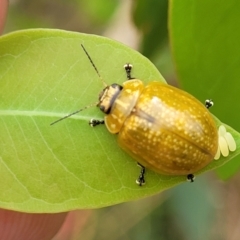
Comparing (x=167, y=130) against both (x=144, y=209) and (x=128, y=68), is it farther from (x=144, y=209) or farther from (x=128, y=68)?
(x=144, y=209)

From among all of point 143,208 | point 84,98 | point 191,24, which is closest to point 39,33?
point 84,98

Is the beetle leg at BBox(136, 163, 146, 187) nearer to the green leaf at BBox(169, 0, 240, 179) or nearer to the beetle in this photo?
the beetle

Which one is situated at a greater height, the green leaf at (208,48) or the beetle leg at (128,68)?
the green leaf at (208,48)

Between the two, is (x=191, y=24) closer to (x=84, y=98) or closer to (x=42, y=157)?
(x=84, y=98)

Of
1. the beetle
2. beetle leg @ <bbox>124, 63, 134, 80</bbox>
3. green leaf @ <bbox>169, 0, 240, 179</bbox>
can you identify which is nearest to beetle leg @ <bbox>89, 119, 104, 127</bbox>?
A: the beetle

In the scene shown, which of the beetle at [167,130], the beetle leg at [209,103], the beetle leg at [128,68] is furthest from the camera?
the beetle leg at [209,103]

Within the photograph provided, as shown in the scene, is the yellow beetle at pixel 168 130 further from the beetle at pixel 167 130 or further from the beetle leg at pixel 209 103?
the beetle leg at pixel 209 103

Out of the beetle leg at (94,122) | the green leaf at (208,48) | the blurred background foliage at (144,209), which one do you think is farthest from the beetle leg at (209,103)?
the blurred background foliage at (144,209)
